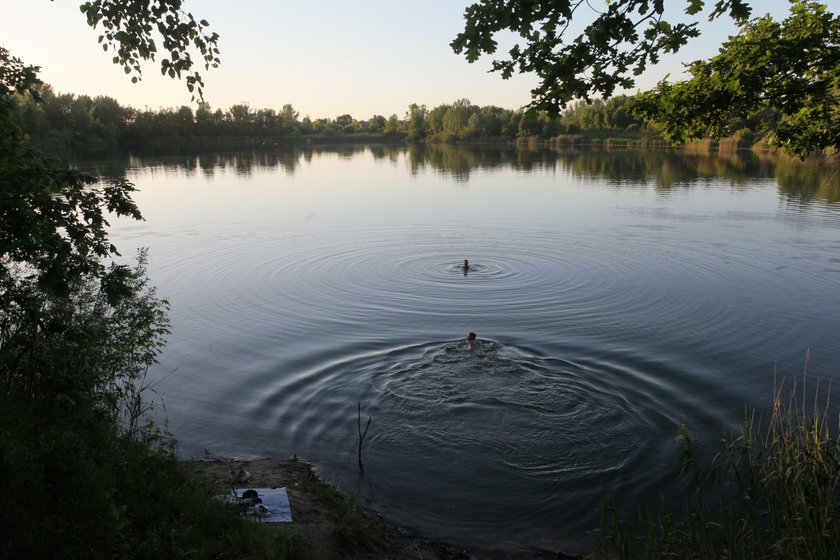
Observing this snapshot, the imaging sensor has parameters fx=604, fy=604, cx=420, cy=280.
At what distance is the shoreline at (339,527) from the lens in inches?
352

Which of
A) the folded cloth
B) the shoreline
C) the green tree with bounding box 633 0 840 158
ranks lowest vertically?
the shoreline

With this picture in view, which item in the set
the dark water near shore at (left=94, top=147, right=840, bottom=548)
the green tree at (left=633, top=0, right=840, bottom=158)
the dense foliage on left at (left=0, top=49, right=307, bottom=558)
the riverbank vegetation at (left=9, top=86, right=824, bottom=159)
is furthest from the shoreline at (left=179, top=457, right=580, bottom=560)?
the riverbank vegetation at (left=9, top=86, right=824, bottom=159)

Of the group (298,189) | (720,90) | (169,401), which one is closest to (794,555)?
(720,90)

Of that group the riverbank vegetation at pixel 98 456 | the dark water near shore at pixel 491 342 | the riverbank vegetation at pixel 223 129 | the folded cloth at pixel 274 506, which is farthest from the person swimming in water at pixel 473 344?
the riverbank vegetation at pixel 223 129

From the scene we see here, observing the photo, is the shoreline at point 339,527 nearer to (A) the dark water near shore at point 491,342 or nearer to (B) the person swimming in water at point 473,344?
(A) the dark water near shore at point 491,342

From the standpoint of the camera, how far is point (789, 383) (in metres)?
15.7

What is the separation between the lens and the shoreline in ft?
29.4

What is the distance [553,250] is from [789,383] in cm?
1646

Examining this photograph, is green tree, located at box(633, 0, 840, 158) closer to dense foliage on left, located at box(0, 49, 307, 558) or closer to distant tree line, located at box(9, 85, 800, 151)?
dense foliage on left, located at box(0, 49, 307, 558)

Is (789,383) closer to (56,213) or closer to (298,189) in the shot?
(56,213)

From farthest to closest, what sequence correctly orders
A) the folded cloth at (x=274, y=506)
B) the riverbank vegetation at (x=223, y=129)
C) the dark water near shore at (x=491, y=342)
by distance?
the riverbank vegetation at (x=223, y=129)
the dark water near shore at (x=491, y=342)
the folded cloth at (x=274, y=506)

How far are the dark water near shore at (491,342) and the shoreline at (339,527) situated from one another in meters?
0.45

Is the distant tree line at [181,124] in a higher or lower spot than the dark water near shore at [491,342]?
higher

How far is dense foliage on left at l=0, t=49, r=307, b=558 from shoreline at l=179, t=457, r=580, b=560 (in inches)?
37.2
